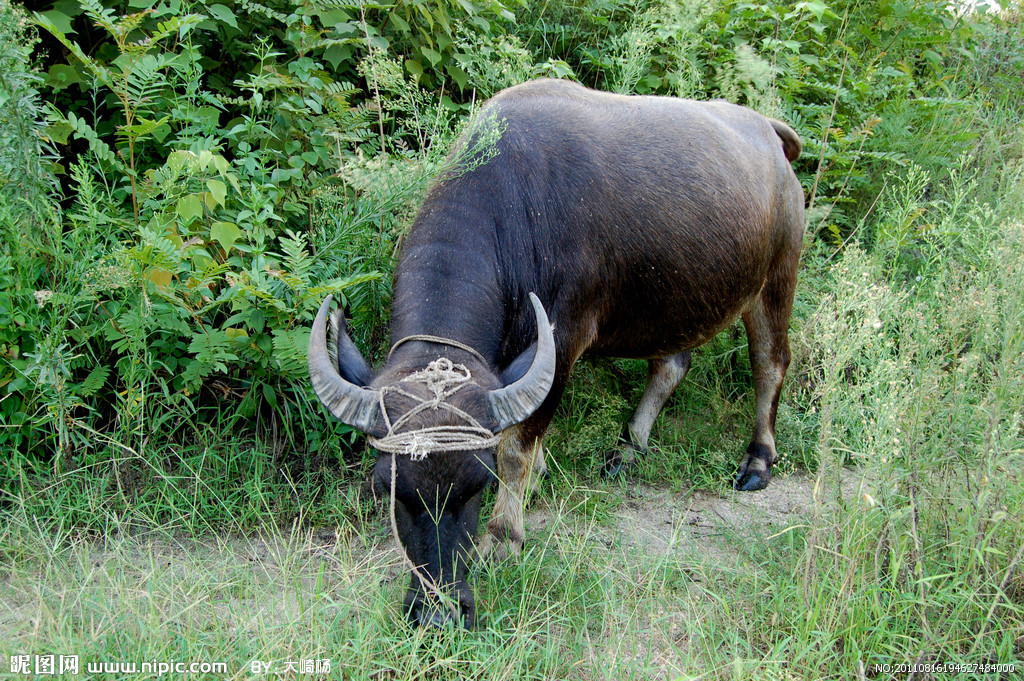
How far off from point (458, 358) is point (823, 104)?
476 cm

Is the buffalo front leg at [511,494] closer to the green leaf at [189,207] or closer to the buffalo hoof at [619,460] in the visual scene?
the buffalo hoof at [619,460]

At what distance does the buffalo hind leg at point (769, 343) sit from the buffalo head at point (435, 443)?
2549 millimetres

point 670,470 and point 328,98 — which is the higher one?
point 328,98

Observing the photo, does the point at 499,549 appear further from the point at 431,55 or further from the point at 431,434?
the point at 431,55

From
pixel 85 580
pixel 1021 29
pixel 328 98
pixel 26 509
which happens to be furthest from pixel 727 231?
pixel 1021 29

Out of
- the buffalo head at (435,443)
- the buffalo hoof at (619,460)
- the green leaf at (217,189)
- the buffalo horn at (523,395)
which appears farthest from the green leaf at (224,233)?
the buffalo hoof at (619,460)

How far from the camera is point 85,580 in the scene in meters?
2.86

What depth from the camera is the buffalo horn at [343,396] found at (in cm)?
274

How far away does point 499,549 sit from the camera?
3.46 metres

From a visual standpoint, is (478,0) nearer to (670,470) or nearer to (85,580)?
(670,470)

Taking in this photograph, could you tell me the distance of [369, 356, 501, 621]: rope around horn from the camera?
8.70ft

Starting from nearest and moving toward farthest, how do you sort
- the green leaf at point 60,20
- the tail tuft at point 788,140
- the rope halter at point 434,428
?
the rope halter at point 434,428
the green leaf at point 60,20
the tail tuft at point 788,140

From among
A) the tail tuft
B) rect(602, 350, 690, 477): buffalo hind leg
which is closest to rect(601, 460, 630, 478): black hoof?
rect(602, 350, 690, 477): buffalo hind leg

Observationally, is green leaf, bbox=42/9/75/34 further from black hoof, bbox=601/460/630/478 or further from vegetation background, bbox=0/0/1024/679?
black hoof, bbox=601/460/630/478
